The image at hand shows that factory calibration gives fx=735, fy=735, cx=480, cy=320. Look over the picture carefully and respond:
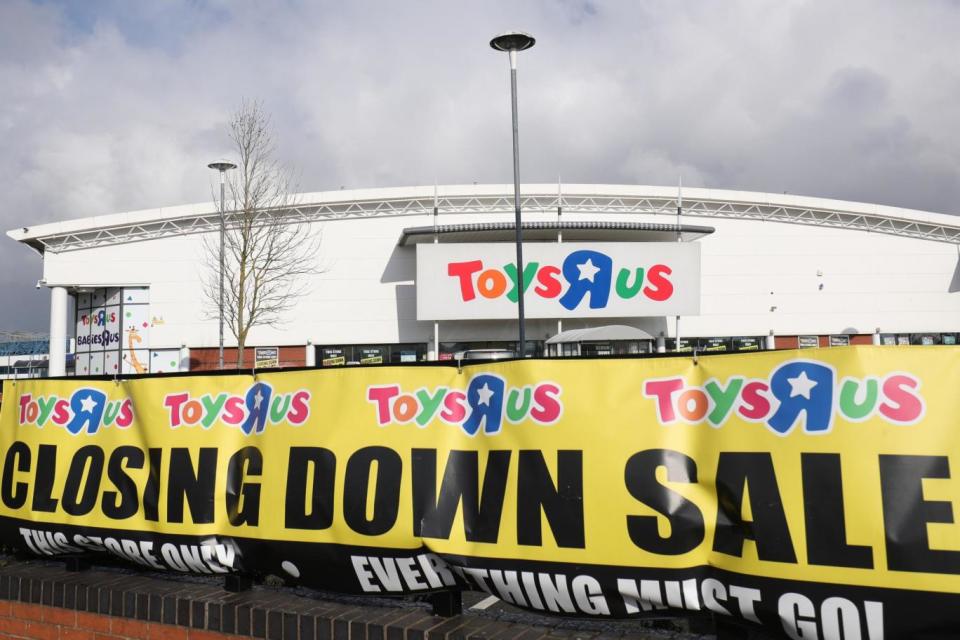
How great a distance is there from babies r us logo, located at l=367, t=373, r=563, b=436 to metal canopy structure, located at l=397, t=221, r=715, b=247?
2590 cm

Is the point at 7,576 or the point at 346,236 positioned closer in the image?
the point at 7,576

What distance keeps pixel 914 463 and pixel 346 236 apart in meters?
30.3

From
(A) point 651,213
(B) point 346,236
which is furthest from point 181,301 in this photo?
(A) point 651,213

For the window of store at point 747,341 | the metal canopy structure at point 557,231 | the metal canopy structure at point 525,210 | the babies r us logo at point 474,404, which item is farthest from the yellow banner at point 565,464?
the window of store at point 747,341

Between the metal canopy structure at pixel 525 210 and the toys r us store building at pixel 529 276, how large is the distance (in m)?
0.07

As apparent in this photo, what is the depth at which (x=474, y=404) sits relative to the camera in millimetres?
3213

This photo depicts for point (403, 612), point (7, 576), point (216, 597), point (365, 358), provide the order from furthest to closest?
point (365, 358) → point (7, 576) → point (216, 597) → point (403, 612)

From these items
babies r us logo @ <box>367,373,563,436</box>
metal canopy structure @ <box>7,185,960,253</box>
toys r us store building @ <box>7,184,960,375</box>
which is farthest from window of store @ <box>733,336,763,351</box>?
babies r us logo @ <box>367,373,563,436</box>

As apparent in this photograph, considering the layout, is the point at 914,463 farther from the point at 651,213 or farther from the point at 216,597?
the point at 651,213

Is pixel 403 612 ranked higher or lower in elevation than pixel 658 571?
lower

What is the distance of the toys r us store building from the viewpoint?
1164 inches

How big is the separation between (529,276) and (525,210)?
436 cm

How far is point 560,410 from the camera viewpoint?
3025mm

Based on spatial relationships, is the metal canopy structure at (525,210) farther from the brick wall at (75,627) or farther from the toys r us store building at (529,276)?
the brick wall at (75,627)
